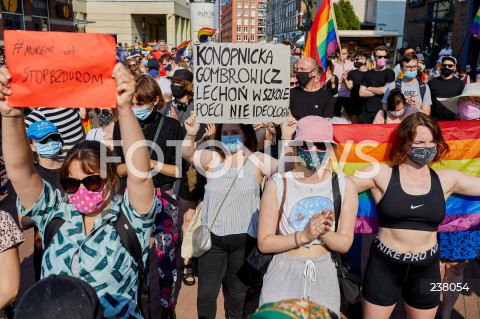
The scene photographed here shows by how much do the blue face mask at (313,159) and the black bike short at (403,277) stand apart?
0.85 meters

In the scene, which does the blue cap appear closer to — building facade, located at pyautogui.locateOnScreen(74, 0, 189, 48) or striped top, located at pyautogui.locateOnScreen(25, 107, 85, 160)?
striped top, located at pyautogui.locateOnScreen(25, 107, 85, 160)

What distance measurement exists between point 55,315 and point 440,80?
7185 mm

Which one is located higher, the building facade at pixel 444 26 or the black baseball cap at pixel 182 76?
the building facade at pixel 444 26

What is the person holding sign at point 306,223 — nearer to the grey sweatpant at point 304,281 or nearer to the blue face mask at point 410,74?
the grey sweatpant at point 304,281

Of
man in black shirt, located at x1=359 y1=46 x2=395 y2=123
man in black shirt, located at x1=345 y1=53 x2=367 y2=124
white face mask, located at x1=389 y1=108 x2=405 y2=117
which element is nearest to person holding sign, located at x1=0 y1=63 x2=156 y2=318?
white face mask, located at x1=389 y1=108 x2=405 y2=117

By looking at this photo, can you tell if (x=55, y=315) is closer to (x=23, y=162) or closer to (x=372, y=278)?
(x=23, y=162)

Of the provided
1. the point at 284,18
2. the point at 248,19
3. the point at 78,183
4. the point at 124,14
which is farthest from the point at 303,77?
the point at 248,19

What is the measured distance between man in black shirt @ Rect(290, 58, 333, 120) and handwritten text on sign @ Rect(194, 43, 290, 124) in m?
2.25

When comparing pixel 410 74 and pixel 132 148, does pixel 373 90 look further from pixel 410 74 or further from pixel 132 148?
pixel 132 148

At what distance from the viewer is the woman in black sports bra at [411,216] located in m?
2.79

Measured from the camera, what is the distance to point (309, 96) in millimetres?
5410

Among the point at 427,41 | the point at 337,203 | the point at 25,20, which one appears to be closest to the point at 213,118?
the point at 337,203

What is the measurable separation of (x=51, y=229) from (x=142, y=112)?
4.92 ft

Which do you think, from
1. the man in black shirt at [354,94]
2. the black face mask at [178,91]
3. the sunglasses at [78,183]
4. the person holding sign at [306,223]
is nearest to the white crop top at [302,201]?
the person holding sign at [306,223]
